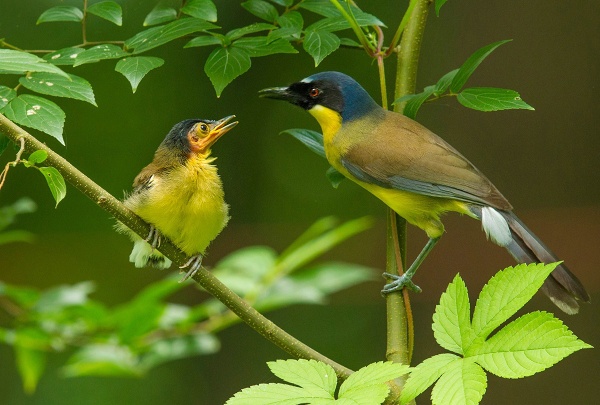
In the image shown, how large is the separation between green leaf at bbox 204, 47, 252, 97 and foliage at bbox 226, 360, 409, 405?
719 mm

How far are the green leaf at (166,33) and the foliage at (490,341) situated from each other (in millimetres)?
892

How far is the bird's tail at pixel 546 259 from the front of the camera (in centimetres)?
190

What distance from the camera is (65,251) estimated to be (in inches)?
240

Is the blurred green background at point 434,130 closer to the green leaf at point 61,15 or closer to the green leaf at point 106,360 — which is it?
the green leaf at point 106,360

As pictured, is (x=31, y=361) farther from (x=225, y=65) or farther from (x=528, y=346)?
(x=528, y=346)

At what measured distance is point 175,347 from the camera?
9.29ft

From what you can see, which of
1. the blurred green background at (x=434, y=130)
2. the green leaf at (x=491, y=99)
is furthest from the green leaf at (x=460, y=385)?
the blurred green background at (x=434, y=130)

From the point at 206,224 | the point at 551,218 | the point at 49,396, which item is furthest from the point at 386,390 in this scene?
the point at 49,396

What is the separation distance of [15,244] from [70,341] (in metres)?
3.43

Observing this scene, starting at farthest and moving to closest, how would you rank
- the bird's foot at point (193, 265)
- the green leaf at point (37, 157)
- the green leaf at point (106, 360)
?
the green leaf at point (106, 360) < the bird's foot at point (193, 265) < the green leaf at point (37, 157)

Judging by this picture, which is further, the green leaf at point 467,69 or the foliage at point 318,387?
the green leaf at point 467,69

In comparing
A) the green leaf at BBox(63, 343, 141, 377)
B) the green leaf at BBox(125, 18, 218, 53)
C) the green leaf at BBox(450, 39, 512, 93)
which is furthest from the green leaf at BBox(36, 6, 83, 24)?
the green leaf at BBox(63, 343, 141, 377)

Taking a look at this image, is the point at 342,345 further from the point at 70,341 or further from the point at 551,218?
the point at 70,341

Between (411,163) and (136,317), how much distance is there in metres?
0.99
